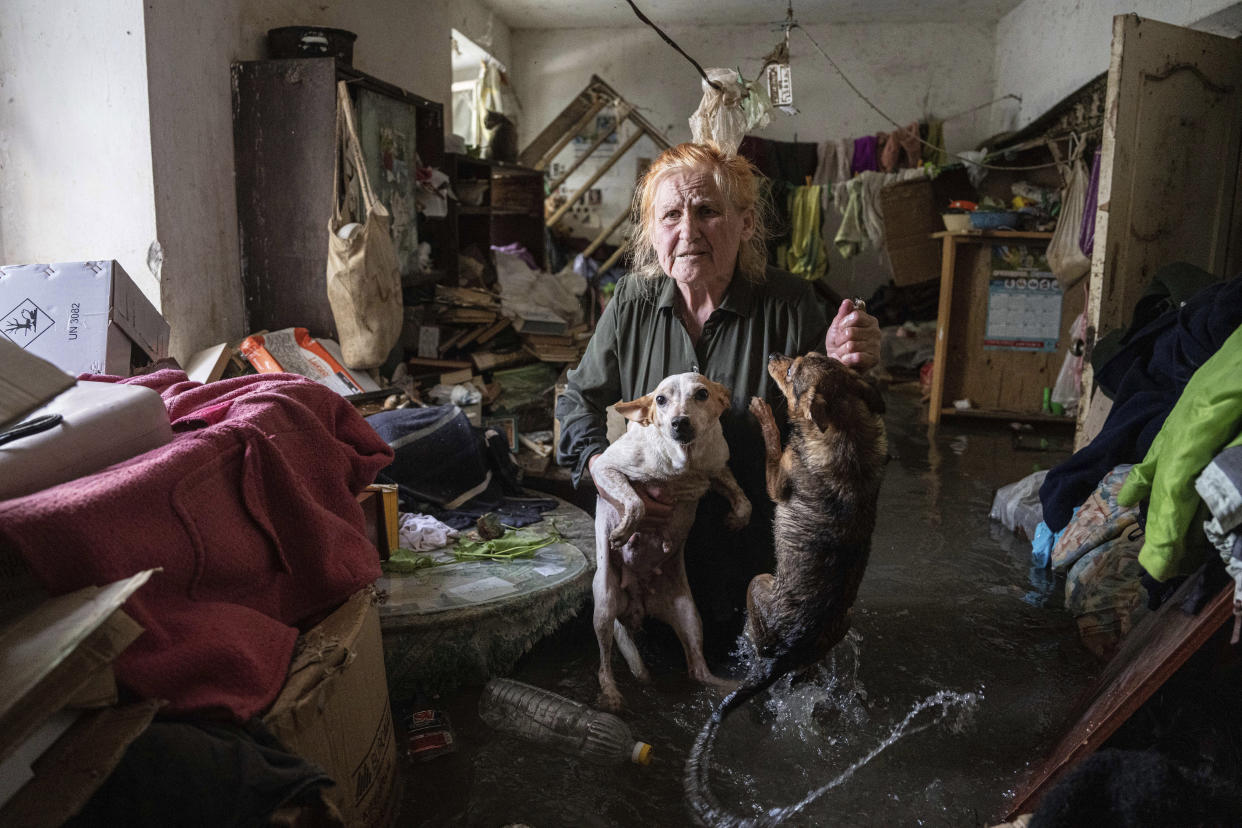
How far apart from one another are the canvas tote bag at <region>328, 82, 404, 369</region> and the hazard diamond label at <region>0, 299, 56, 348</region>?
135 cm

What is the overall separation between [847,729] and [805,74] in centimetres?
1003

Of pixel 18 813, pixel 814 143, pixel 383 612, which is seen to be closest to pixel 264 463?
pixel 18 813

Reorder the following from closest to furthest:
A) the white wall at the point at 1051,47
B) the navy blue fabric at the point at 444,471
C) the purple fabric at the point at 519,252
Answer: the navy blue fabric at the point at 444,471, the white wall at the point at 1051,47, the purple fabric at the point at 519,252

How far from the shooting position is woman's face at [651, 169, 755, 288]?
2.55 meters

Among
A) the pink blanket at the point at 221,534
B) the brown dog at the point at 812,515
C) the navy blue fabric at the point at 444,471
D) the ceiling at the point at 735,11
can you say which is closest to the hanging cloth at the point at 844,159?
the ceiling at the point at 735,11

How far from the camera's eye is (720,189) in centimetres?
257

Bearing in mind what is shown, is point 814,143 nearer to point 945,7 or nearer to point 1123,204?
point 945,7

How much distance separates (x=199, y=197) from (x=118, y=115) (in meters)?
0.53

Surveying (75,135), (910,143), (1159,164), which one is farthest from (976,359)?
(75,135)

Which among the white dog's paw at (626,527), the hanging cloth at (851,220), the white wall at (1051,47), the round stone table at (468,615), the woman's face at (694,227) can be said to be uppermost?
the white wall at (1051,47)

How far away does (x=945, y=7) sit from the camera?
32.6 ft

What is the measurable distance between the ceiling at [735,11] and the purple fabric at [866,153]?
5.14 ft

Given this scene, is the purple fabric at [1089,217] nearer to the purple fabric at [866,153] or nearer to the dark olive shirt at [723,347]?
the purple fabric at [866,153]

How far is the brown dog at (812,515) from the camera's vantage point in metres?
2.22
